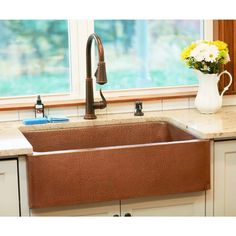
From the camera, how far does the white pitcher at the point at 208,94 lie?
7.20 feet

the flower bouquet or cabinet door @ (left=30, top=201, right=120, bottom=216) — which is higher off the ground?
the flower bouquet

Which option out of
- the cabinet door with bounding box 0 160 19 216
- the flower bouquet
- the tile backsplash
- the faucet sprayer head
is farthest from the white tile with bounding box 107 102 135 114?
the cabinet door with bounding box 0 160 19 216

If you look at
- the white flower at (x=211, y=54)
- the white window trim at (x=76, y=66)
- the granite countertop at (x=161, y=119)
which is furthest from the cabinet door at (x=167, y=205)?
the white window trim at (x=76, y=66)

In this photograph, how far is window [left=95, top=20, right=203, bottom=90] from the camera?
2.40 m

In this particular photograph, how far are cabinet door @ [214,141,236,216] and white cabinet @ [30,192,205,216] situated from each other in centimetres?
7

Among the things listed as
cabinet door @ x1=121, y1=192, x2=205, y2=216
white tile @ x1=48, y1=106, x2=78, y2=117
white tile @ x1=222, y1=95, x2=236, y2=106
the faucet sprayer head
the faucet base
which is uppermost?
the faucet sprayer head

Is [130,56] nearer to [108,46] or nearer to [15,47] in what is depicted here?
[108,46]

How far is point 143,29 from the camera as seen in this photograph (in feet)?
7.98

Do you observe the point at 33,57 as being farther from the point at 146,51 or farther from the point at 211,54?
the point at 211,54

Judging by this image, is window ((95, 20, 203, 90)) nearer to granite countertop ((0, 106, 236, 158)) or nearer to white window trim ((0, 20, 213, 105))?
white window trim ((0, 20, 213, 105))

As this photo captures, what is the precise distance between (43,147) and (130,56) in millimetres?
763

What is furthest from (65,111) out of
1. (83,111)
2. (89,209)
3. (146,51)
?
(89,209)

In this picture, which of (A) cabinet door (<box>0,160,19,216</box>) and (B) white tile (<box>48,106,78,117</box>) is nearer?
(A) cabinet door (<box>0,160,19,216</box>)

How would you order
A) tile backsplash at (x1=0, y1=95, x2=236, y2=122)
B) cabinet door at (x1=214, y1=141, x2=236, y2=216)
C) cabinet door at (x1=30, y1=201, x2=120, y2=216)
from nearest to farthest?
cabinet door at (x1=30, y1=201, x2=120, y2=216)
cabinet door at (x1=214, y1=141, x2=236, y2=216)
tile backsplash at (x1=0, y1=95, x2=236, y2=122)
